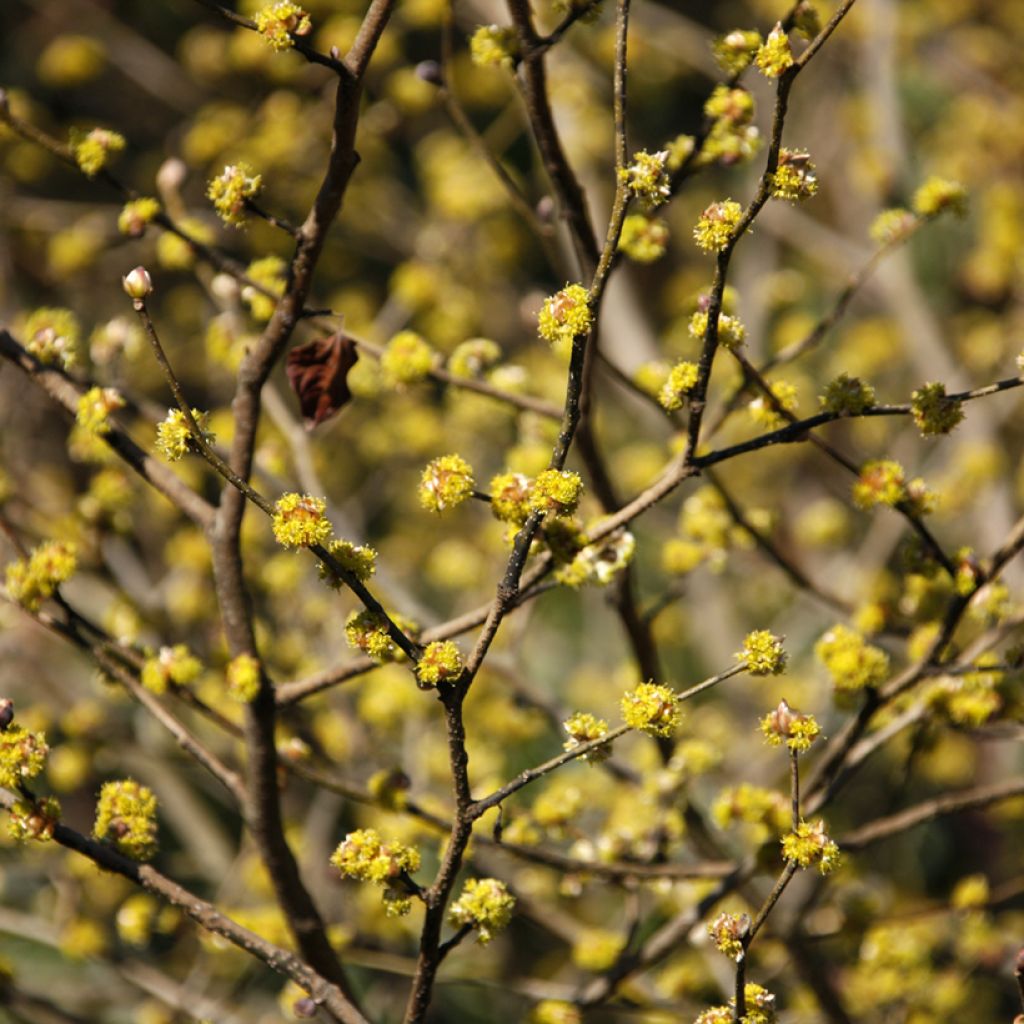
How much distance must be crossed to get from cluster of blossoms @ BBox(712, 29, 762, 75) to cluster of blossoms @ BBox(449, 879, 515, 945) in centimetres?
138

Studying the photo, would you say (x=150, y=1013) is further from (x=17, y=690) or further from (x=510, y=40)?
(x=510, y=40)

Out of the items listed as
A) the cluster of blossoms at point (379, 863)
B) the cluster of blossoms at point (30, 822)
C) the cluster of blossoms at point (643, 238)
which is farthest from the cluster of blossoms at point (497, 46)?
the cluster of blossoms at point (30, 822)

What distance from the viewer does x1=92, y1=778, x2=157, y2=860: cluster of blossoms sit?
1.76 meters

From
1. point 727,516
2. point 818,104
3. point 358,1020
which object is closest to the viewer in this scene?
point 358,1020

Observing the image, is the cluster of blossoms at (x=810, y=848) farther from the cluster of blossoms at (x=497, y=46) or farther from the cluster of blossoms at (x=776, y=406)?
the cluster of blossoms at (x=497, y=46)

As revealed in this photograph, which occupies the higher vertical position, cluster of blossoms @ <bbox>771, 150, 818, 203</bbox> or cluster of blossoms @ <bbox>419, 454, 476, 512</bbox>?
cluster of blossoms @ <bbox>771, 150, 818, 203</bbox>

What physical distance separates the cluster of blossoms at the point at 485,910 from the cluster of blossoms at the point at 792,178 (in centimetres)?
107

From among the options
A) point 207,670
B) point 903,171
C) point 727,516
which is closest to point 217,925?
point 207,670

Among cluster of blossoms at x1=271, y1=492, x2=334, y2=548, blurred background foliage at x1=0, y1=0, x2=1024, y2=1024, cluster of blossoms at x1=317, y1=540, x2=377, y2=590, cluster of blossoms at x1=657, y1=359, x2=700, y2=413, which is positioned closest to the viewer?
cluster of blossoms at x1=271, y1=492, x2=334, y2=548

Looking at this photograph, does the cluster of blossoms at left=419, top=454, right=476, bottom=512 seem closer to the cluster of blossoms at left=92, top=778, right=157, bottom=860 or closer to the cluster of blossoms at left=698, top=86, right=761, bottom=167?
the cluster of blossoms at left=92, top=778, right=157, bottom=860

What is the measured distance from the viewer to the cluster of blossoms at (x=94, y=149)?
1980 millimetres

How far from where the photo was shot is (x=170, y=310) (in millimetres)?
5000

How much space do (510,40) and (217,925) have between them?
1.45 m

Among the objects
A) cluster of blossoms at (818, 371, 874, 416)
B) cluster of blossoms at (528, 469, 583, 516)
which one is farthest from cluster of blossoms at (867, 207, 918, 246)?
cluster of blossoms at (528, 469, 583, 516)
